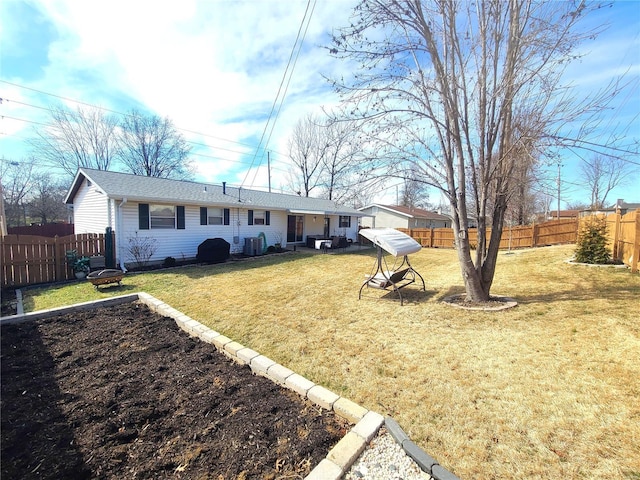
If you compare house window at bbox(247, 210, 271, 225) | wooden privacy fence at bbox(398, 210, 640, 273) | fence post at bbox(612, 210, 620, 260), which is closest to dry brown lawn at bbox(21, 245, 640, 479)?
wooden privacy fence at bbox(398, 210, 640, 273)

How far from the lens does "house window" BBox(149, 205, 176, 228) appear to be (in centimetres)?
1079

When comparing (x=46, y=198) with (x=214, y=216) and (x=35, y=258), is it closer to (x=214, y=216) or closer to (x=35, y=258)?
(x=214, y=216)

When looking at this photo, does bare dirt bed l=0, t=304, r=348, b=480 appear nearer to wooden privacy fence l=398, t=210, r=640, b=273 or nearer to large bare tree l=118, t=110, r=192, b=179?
wooden privacy fence l=398, t=210, r=640, b=273

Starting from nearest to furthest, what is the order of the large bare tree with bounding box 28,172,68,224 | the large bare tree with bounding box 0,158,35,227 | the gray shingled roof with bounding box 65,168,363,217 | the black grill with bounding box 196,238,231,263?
the gray shingled roof with bounding box 65,168,363,217 → the black grill with bounding box 196,238,231,263 → the large bare tree with bounding box 0,158,35,227 → the large bare tree with bounding box 28,172,68,224

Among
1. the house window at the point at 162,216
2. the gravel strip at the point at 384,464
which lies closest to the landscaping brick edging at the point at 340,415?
the gravel strip at the point at 384,464

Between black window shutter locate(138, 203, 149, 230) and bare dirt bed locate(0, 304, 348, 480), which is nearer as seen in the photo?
bare dirt bed locate(0, 304, 348, 480)

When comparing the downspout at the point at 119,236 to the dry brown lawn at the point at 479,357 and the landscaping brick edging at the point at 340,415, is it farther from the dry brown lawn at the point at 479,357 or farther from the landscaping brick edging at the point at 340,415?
the landscaping brick edging at the point at 340,415

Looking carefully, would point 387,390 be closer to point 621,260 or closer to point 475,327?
point 475,327

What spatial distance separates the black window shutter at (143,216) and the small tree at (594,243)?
600 inches

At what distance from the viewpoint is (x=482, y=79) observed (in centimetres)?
507

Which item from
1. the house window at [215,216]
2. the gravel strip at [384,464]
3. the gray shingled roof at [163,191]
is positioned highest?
the gray shingled roof at [163,191]

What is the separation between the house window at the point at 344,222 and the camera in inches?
830

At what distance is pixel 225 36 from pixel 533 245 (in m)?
18.3

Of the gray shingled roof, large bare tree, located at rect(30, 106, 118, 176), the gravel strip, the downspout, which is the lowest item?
the gravel strip
